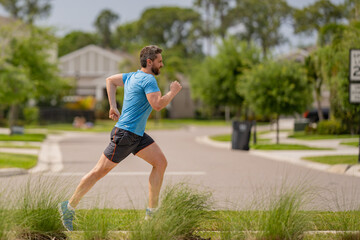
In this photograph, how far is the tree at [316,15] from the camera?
54.5 meters

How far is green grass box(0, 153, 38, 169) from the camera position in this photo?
13.3m

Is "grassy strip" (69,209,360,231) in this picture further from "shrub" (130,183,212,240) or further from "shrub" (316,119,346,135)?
"shrub" (316,119,346,135)

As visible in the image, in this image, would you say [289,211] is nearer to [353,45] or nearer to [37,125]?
[353,45]

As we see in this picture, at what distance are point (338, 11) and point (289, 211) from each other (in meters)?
52.3

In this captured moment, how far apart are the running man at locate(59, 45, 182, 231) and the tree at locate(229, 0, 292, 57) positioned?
63.7 meters

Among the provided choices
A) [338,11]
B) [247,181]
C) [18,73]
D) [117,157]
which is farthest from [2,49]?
[338,11]

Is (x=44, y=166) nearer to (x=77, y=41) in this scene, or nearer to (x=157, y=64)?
(x=157, y=64)

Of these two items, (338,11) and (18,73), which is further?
(338,11)

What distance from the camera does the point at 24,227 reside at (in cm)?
495

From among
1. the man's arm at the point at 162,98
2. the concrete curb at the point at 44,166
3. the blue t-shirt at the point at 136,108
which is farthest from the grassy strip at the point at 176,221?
the concrete curb at the point at 44,166

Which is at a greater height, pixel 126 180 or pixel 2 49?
pixel 2 49

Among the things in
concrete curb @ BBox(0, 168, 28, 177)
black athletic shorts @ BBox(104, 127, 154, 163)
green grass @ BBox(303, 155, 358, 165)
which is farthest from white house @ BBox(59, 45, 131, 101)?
black athletic shorts @ BBox(104, 127, 154, 163)

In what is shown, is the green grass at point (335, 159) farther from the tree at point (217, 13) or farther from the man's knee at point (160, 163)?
the tree at point (217, 13)

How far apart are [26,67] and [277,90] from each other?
13.3 meters
